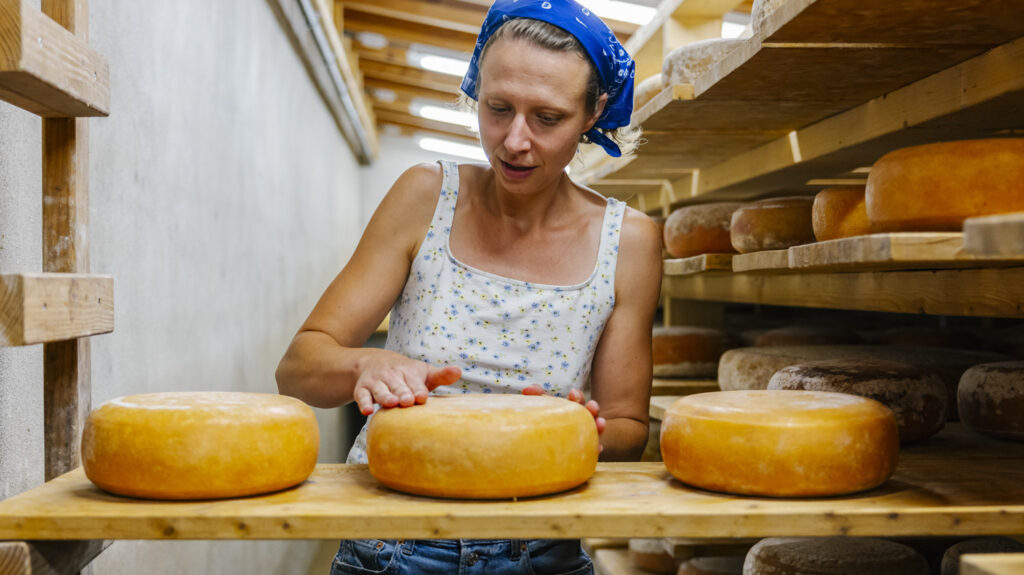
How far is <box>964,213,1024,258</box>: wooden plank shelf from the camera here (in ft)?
2.48

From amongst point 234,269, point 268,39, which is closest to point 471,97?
point 234,269

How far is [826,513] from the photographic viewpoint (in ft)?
3.21

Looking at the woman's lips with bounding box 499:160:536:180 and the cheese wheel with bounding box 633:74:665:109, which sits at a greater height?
the cheese wheel with bounding box 633:74:665:109

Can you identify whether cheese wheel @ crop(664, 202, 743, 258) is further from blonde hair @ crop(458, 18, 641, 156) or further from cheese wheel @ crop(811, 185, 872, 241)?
blonde hair @ crop(458, 18, 641, 156)

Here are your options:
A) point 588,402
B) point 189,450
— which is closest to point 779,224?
point 588,402

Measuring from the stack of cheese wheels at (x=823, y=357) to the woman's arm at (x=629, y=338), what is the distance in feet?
2.37

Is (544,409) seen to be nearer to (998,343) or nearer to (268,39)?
(998,343)

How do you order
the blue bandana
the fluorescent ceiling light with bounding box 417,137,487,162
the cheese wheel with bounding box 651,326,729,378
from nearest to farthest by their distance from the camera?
the blue bandana < the cheese wheel with bounding box 651,326,729,378 < the fluorescent ceiling light with bounding box 417,137,487,162

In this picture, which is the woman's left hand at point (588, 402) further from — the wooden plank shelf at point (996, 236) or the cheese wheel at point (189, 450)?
the wooden plank shelf at point (996, 236)

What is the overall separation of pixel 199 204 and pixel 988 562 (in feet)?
7.14

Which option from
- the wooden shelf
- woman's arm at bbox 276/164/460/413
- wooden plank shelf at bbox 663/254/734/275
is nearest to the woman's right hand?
woman's arm at bbox 276/164/460/413

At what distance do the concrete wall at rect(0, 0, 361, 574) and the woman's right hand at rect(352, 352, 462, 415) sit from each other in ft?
1.71

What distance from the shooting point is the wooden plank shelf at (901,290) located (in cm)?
158

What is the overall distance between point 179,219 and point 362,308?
96cm
